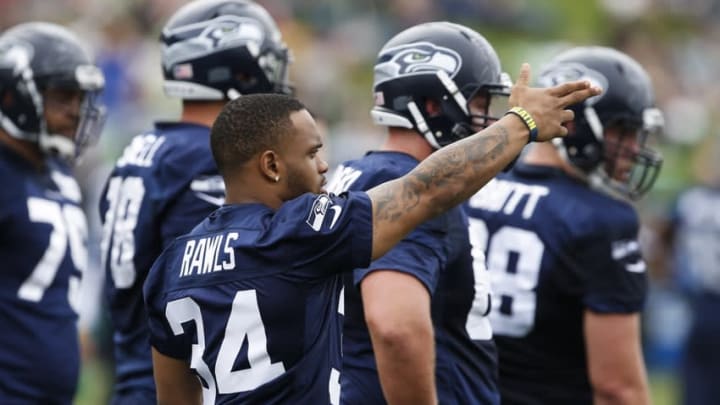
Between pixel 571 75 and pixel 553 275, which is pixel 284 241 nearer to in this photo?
pixel 553 275

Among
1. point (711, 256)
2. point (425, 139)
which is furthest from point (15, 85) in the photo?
point (711, 256)

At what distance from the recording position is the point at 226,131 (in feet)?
13.4

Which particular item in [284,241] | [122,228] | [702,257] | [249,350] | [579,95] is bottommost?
[702,257]

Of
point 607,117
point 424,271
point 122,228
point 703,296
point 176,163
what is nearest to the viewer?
point 424,271

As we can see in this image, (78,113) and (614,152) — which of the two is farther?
(78,113)

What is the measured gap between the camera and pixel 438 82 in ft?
16.1

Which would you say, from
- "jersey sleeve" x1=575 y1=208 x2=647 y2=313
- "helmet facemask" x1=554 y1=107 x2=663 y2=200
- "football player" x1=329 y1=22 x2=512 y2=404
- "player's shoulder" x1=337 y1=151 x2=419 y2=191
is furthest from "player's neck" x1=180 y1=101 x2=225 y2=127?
"jersey sleeve" x1=575 y1=208 x2=647 y2=313

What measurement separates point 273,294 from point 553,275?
80.7 inches

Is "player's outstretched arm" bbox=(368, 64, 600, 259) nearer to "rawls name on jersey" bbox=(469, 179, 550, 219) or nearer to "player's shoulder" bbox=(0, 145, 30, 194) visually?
"rawls name on jersey" bbox=(469, 179, 550, 219)

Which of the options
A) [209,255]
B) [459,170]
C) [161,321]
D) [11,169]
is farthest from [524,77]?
[11,169]

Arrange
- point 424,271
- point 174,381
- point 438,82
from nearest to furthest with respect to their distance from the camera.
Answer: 1. point 174,381
2. point 424,271
3. point 438,82

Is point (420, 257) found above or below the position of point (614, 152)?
above

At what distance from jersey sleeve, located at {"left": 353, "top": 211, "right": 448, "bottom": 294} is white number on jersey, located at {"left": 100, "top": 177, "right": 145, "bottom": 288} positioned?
130cm

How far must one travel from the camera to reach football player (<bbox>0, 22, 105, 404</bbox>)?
19.0ft
